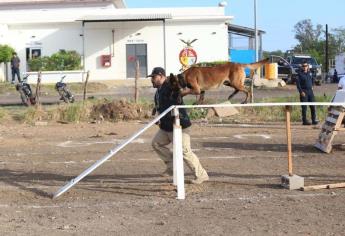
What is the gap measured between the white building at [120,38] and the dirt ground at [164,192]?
2991 centimetres

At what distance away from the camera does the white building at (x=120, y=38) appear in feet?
146

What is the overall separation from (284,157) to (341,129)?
1242 mm

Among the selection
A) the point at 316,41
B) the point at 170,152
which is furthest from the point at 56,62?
the point at 316,41

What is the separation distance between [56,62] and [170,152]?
32020mm

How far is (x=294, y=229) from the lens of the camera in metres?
6.92

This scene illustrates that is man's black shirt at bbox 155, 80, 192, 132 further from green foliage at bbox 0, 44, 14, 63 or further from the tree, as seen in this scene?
the tree

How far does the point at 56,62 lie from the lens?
40625 millimetres

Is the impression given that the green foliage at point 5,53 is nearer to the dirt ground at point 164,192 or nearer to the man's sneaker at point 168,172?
the dirt ground at point 164,192

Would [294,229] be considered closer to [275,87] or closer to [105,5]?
[275,87]

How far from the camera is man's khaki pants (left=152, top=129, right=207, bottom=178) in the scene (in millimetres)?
9211

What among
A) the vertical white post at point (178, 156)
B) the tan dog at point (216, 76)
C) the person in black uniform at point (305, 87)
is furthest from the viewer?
the person in black uniform at point (305, 87)

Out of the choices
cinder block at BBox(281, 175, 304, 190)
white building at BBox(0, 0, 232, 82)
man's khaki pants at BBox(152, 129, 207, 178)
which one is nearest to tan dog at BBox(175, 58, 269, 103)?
man's khaki pants at BBox(152, 129, 207, 178)

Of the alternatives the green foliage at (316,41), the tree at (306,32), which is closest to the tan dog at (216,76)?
the green foliage at (316,41)

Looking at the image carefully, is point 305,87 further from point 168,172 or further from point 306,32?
point 306,32
